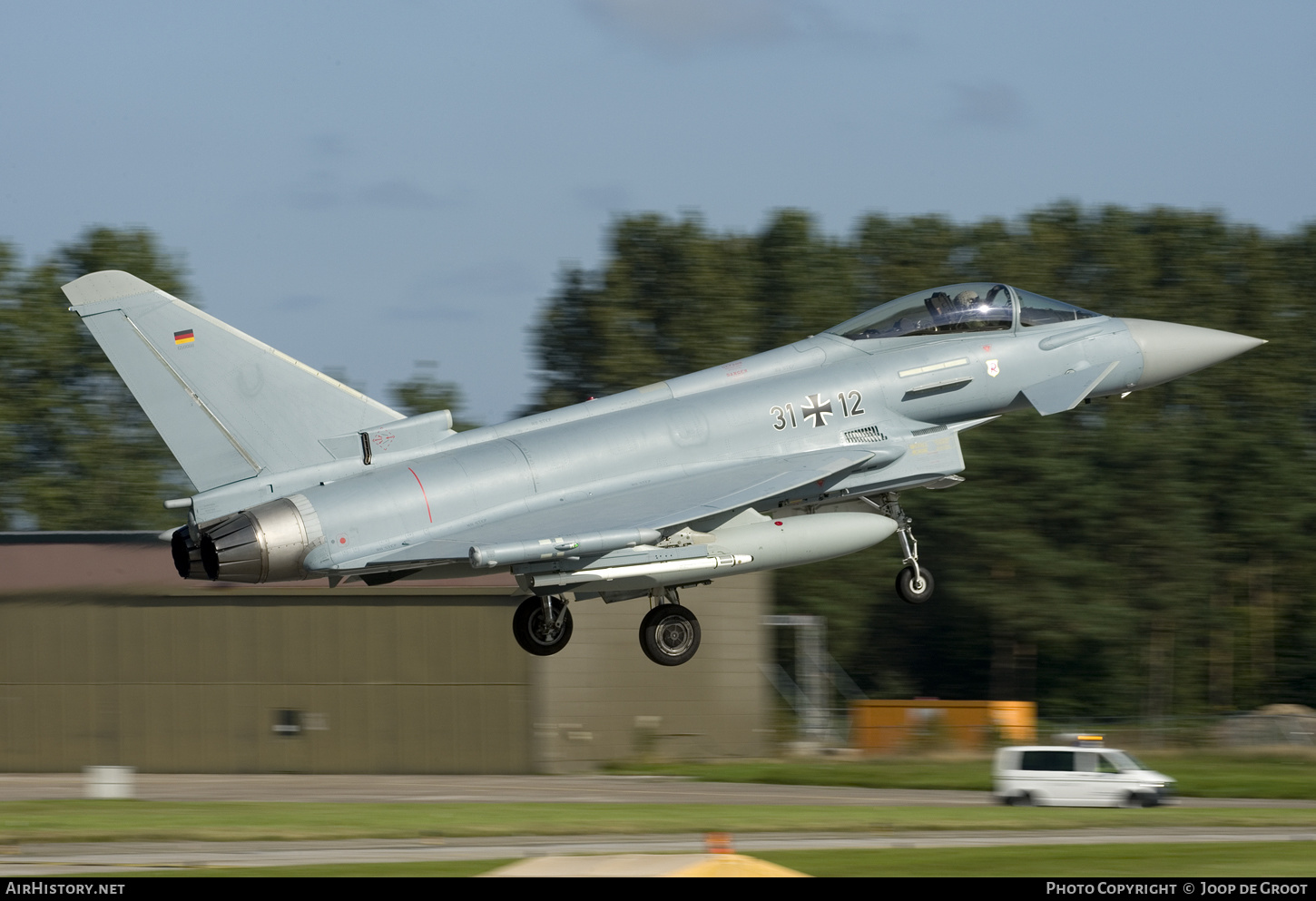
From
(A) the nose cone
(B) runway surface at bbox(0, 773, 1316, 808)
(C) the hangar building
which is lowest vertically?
(B) runway surface at bbox(0, 773, 1316, 808)

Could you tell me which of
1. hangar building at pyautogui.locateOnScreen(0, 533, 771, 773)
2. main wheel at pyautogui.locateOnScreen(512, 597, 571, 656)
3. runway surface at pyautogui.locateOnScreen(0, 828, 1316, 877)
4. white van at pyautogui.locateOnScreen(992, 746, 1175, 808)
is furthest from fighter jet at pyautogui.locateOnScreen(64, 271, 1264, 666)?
hangar building at pyautogui.locateOnScreen(0, 533, 771, 773)

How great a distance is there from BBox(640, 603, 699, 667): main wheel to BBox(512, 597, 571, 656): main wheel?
3.14ft

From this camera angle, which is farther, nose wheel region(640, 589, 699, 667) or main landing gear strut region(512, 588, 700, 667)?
nose wheel region(640, 589, 699, 667)

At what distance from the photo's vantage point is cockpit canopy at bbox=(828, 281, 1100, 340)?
1961 centimetres

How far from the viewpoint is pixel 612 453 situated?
17891 millimetres

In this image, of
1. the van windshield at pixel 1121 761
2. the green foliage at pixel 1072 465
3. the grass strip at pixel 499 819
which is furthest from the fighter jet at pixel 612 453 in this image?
the green foliage at pixel 1072 465

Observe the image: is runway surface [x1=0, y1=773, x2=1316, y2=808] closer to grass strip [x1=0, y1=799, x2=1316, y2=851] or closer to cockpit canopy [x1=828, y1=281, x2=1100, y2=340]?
grass strip [x1=0, y1=799, x2=1316, y2=851]

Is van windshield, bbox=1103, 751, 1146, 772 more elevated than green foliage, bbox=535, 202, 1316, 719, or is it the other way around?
green foliage, bbox=535, 202, 1316, 719

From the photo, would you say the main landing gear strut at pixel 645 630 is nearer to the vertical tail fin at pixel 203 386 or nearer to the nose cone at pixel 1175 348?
the vertical tail fin at pixel 203 386

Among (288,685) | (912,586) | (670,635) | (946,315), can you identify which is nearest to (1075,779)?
(912,586)

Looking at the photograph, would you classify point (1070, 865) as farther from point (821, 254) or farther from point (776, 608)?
point (821, 254)

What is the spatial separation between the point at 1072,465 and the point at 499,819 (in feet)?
114
